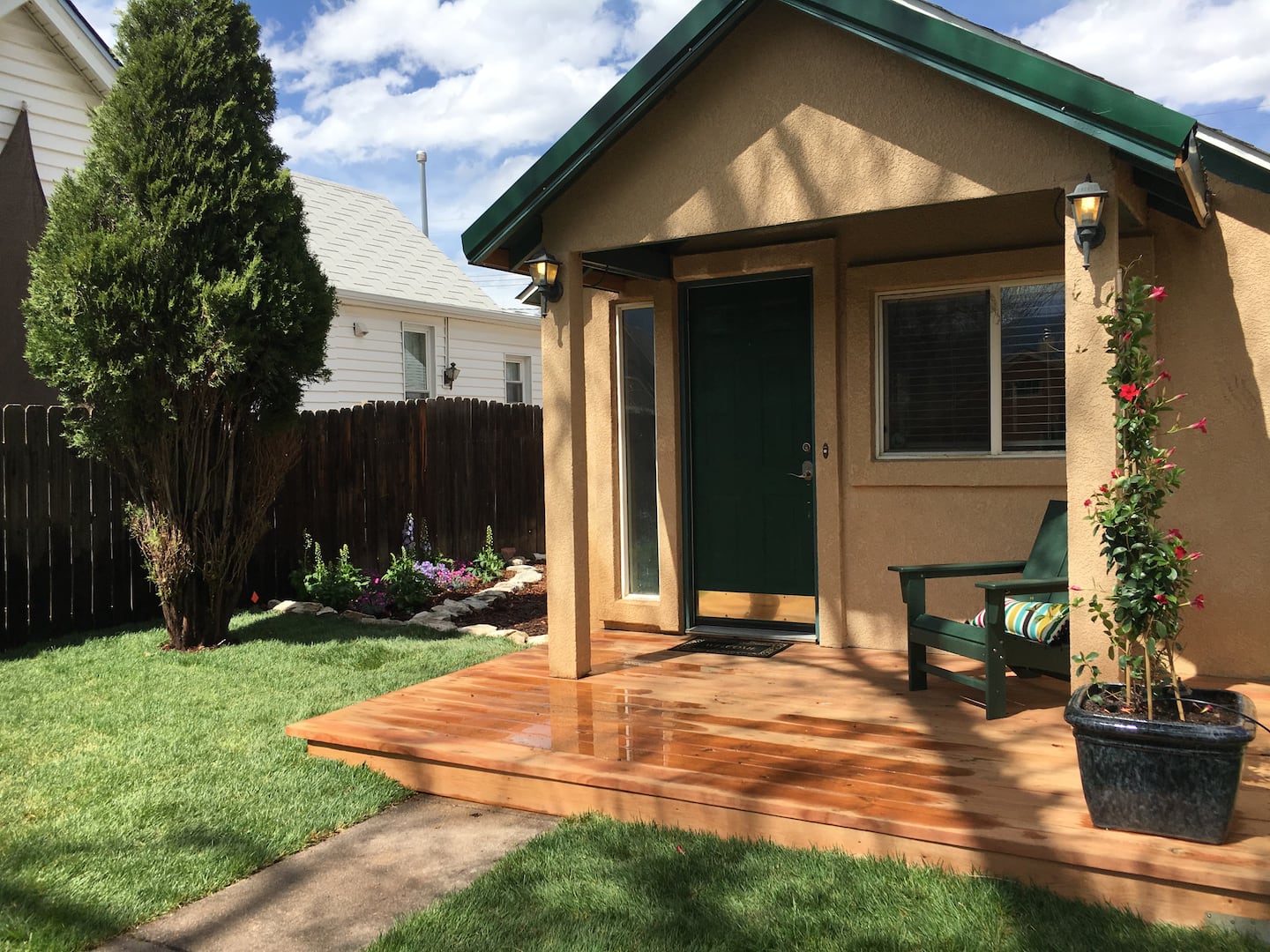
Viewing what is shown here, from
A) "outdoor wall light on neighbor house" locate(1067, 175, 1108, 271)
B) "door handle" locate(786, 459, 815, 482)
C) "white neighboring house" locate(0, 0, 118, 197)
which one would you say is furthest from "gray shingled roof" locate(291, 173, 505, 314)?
"outdoor wall light on neighbor house" locate(1067, 175, 1108, 271)

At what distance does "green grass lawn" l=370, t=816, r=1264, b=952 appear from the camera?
2.82 meters

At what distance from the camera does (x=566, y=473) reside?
17.9ft

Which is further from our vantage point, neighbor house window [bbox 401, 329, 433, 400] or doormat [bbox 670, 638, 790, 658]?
neighbor house window [bbox 401, 329, 433, 400]

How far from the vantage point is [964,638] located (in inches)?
185

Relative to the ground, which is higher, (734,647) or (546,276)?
(546,276)

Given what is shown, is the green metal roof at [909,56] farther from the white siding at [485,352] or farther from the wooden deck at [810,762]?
the white siding at [485,352]

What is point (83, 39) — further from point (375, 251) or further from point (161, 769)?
point (161, 769)

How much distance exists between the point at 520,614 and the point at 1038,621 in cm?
490

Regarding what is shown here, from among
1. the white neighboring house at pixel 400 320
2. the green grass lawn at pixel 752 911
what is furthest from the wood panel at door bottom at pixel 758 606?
the white neighboring house at pixel 400 320

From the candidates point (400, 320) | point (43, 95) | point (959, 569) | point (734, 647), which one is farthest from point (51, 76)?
point (959, 569)

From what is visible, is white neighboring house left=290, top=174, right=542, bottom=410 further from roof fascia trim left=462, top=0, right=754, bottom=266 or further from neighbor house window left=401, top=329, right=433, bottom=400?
roof fascia trim left=462, top=0, right=754, bottom=266

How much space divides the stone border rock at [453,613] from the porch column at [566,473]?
169 cm

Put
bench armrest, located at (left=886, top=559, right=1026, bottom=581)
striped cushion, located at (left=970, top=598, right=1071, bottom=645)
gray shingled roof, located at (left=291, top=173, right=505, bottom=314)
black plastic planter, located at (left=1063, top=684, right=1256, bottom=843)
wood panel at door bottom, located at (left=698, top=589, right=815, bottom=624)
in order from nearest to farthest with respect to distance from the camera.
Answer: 1. black plastic planter, located at (left=1063, top=684, right=1256, bottom=843)
2. striped cushion, located at (left=970, top=598, right=1071, bottom=645)
3. bench armrest, located at (left=886, top=559, right=1026, bottom=581)
4. wood panel at door bottom, located at (left=698, top=589, right=815, bottom=624)
5. gray shingled roof, located at (left=291, top=173, right=505, bottom=314)

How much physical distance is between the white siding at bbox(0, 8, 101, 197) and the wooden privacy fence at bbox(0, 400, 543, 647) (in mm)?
3380
